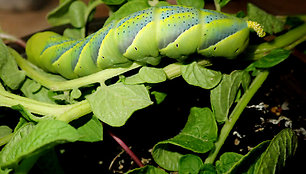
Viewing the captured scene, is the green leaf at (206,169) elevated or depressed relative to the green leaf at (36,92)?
depressed

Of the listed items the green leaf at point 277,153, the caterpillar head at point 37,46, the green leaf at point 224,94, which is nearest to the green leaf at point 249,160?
the green leaf at point 277,153

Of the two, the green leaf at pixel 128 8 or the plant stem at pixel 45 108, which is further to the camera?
the green leaf at pixel 128 8

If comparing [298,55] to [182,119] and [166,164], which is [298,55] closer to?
[182,119]

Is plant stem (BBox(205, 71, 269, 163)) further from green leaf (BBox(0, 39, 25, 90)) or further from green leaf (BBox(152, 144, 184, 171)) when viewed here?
green leaf (BBox(0, 39, 25, 90))

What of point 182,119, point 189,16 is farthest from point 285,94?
point 189,16

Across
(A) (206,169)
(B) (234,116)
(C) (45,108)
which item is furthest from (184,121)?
(C) (45,108)

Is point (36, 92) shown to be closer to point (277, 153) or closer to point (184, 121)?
point (184, 121)

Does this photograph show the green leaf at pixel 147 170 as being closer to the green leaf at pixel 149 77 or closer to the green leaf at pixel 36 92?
the green leaf at pixel 149 77
